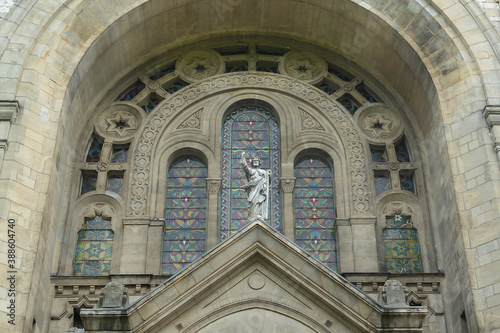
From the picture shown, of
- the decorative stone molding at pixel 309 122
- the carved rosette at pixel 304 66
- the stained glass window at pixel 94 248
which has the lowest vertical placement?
the stained glass window at pixel 94 248

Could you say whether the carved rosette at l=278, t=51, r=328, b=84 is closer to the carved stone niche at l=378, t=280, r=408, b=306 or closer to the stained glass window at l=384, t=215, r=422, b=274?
the stained glass window at l=384, t=215, r=422, b=274

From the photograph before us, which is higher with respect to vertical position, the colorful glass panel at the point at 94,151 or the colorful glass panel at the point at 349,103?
the colorful glass panel at the point at 349,103

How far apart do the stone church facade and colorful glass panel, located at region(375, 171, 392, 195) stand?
0.04 m

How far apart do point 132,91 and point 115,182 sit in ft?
9.30

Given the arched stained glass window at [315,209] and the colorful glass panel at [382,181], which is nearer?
the arched stained glass window at [315,209]

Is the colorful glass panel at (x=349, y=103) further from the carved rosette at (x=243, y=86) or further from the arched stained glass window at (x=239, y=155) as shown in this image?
the arched stained glass window at (x=239, y=155)

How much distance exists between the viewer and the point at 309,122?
61.9ft

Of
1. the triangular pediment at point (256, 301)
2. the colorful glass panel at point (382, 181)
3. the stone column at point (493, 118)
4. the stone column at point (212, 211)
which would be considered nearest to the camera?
the triangular pediment at point (256, 301)

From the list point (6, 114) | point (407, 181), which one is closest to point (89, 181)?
point (6, 114)

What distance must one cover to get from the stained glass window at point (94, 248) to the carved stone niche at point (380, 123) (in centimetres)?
652

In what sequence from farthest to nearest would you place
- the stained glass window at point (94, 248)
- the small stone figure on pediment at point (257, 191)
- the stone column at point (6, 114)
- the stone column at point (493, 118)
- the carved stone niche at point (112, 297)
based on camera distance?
the stained glass window at point (94, 248) → the stone column at point (493, 118) → the stone column at point (6, 114) → the small stone figure on pediment at point (257, 191) → the carved stone niche at point (112, 297)

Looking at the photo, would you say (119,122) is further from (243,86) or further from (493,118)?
(493,118)

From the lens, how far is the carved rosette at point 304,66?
64.9 ft

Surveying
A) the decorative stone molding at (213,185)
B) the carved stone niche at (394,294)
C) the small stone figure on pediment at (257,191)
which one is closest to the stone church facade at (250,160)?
the carved stone niche at (394,294)
